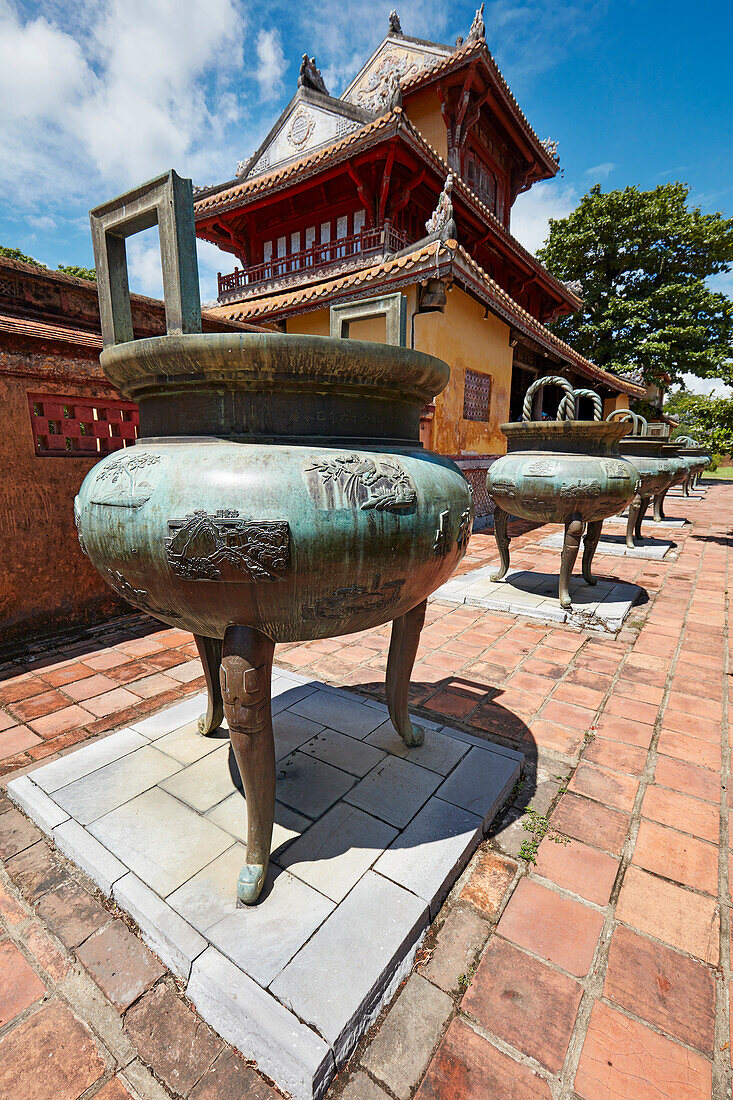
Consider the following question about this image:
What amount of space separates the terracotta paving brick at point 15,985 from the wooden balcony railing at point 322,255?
8.31 meters

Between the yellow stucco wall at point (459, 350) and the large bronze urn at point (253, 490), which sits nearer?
the large bronze urn at point (253, 490)

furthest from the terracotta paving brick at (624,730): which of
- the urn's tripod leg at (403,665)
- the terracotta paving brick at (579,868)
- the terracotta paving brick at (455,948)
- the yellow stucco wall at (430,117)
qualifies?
the yellow stucco wall at (430,117)

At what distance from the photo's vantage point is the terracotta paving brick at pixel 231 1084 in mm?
1010

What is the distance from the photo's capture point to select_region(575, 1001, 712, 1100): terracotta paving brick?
1.03 m

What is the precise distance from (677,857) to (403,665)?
3.79 ft

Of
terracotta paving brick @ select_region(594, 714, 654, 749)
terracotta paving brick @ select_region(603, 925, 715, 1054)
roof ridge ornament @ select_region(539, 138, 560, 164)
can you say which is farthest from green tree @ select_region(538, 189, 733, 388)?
terracotta paving brick @ select_region(603, 925, 715, 1054)

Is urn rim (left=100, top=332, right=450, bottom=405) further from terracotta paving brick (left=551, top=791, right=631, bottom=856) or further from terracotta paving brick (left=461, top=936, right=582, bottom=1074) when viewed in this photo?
terracotta paving brick (left=551, top=791, right=631, bottom=856)

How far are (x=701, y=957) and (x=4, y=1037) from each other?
1815 mm

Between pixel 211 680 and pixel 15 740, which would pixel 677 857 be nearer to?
pixel 211 680

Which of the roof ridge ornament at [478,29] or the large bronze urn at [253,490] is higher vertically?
the roof ridge ornament at [478,29]

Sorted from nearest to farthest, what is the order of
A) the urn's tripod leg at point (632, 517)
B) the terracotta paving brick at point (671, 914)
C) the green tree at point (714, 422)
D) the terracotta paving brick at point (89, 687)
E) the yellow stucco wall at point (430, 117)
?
the terracotta paving brick at point (671, 914) < the terracotta paving brick at point (89, 687) < the urn's tripod leg at point (632, 517) < the green tree at point (714, 422) < the yellow stucco wall at point (430, 117)

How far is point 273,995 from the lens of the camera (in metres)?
1.12

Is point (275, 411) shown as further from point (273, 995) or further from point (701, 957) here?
point (701, 957)

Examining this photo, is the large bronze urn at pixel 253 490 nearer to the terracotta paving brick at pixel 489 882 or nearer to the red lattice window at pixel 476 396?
the terracotta paving brick at pixel 489 882
